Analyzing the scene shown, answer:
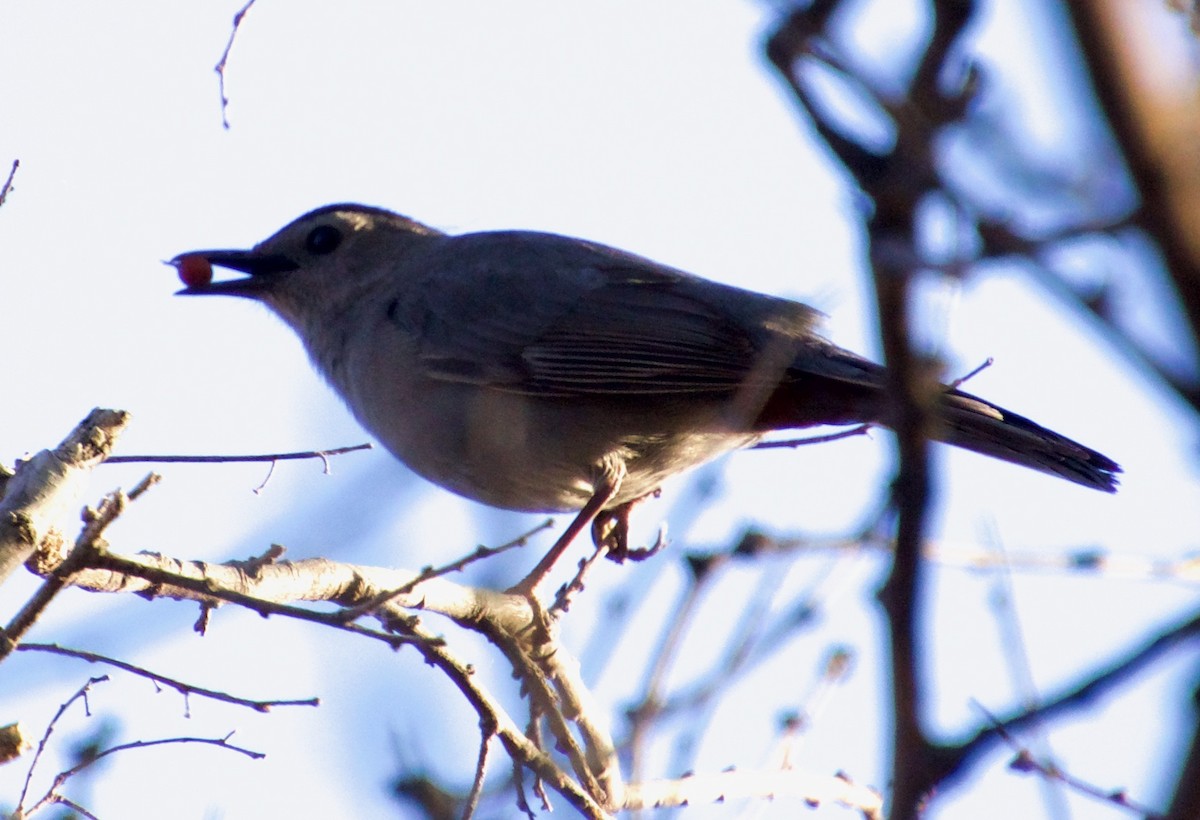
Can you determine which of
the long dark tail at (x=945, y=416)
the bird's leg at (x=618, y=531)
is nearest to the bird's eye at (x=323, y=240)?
the bird's leg at (x=618, y=531)

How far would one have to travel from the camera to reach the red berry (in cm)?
765

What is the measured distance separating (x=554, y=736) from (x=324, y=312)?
5042 millimetres

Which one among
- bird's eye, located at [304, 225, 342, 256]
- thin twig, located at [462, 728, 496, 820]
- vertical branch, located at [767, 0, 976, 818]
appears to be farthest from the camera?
bird's eye, located at [304, 225, 342, 256]

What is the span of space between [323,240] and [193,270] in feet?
2.60

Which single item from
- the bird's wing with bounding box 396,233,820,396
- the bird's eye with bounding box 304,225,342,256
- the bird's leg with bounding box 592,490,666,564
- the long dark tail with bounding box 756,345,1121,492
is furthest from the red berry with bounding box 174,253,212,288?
the long dark tail with bounding box 756,345,1121,492

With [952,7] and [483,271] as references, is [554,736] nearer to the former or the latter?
[952,7]

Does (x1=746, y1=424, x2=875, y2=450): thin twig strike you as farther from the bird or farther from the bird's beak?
the bird's beak

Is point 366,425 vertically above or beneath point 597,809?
above

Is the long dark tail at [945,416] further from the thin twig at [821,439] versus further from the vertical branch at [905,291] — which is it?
the vertical branch at [905,291]

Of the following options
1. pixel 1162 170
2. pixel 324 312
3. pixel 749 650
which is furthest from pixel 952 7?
pixel 324 312

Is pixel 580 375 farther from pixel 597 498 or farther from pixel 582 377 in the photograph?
pixel 597 498

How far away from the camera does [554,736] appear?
3.12 metres

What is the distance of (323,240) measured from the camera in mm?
8078

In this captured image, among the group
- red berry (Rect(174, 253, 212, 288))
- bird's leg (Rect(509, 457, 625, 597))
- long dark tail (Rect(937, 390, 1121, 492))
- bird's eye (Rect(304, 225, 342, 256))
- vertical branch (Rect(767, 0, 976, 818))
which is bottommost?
vertical branch (Rect(767, 0, 976, 818))
